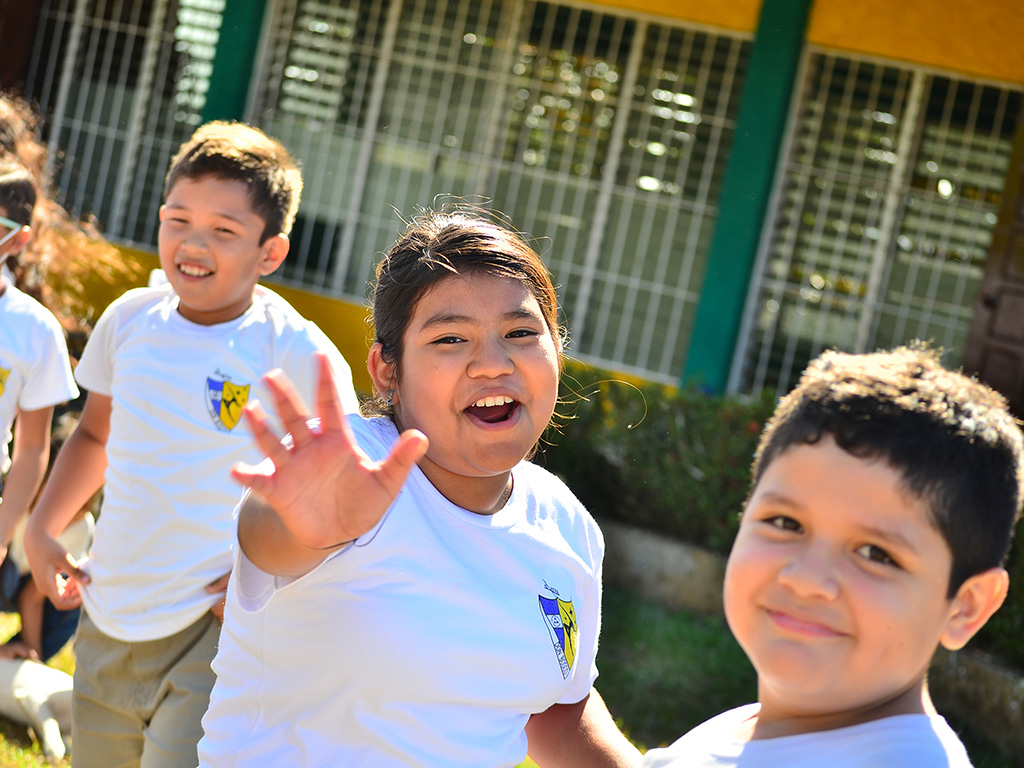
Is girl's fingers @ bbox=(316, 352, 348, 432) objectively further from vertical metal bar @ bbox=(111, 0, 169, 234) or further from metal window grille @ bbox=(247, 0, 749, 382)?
vertical metal bar @ bbox=(111, 0, 169, 234)

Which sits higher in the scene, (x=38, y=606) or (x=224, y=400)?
(x=224, y=400)

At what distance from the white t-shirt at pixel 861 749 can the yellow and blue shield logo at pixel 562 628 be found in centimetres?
48

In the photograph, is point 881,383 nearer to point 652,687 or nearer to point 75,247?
point 652,687

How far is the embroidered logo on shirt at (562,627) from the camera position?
1.74 m

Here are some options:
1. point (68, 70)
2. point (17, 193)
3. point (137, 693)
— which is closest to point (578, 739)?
point (137, 693)

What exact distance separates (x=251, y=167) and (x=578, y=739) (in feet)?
5.38

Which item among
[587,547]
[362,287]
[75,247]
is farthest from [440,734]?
[362,287]

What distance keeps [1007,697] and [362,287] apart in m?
5.71

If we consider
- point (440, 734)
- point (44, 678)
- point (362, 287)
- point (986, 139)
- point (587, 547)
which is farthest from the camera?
point (362, 287)

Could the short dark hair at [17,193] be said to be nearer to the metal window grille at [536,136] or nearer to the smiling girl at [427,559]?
the smiling girl at [427,559]

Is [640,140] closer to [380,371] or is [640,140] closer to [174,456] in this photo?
[174,456]

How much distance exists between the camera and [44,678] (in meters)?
3.79

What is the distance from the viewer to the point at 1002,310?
7.00m

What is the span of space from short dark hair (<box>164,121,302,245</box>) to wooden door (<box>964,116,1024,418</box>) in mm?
5293
